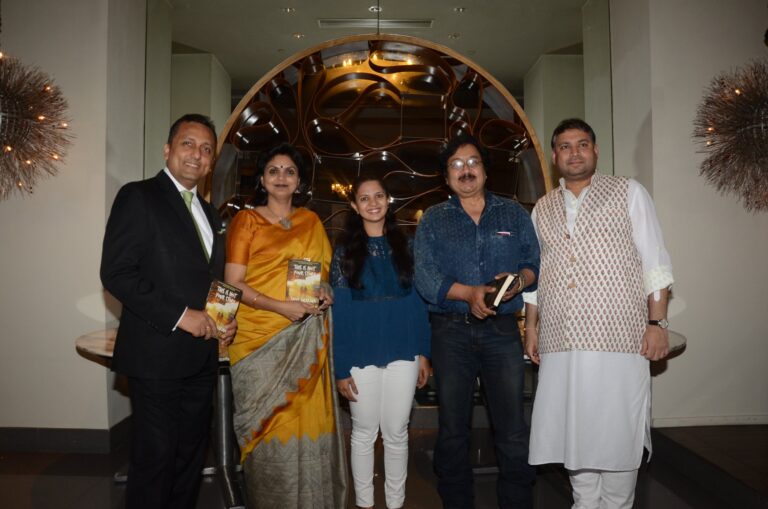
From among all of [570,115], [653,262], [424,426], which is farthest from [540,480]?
→ [570,115]

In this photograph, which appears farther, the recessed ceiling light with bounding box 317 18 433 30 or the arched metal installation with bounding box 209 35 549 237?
the recessed ceiling light with bounding box 317 18 433 30

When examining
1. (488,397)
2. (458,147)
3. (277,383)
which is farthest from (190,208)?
(488,397)

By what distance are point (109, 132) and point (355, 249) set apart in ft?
6.02

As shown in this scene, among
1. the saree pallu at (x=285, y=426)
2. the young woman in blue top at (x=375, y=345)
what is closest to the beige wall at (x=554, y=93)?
the young woman in blue top at (x=375, y=345)

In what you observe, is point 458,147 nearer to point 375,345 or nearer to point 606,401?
point 375,345

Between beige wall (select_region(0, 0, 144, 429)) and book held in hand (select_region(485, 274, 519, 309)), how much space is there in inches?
91.1

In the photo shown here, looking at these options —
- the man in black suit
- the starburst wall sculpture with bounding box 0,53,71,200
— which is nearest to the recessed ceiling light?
the starburst wall sculpture with bounding box 0,53,71,200

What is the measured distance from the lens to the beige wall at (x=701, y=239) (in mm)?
3047

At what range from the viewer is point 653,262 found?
1961 mm

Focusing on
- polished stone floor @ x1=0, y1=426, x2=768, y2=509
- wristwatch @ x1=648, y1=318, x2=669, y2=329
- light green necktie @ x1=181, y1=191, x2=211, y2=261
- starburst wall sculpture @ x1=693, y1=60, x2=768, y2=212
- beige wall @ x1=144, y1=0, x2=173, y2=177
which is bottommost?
polished stone floor @ x1=0, y1=426, x2=768, y2=509

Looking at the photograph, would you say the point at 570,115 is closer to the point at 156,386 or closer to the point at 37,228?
the point at 156,386

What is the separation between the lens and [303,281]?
203 centimetres

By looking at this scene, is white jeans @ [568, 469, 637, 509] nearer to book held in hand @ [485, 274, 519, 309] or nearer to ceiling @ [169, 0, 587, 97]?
book held in hand @ [485, 274, 519, 309]

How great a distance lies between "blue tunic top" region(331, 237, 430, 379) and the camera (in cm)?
212
